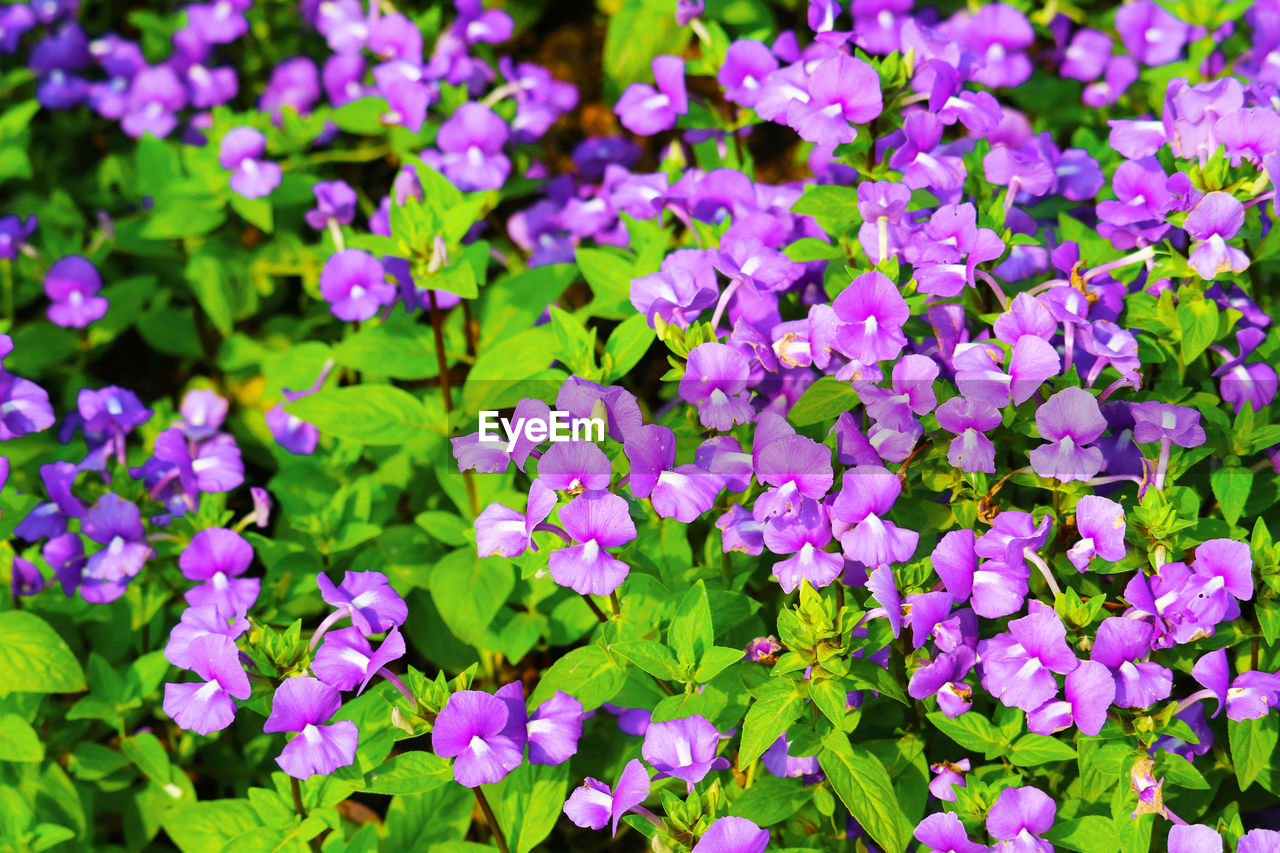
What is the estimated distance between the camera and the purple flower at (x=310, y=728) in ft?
6.66

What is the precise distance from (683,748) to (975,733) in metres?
0.60

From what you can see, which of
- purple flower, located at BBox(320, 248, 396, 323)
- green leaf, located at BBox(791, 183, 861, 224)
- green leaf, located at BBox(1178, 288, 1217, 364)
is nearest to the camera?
green leaf, located at BBox(1178, 288, 1217, 364)

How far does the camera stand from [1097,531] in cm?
207

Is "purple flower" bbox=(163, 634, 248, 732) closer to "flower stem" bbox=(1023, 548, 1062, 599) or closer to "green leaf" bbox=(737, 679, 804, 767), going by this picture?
"green leaf" bbox=(737, 679, 804, 767)

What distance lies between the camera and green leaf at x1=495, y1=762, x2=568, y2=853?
234 cm

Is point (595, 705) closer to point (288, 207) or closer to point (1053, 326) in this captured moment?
point (1053, 326)

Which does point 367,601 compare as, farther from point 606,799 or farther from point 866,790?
point 866,790

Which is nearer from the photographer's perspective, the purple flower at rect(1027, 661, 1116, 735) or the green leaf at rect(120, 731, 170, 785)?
the purple flower at rect(1027, 661, 1116, 735)

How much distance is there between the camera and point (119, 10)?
16.2 feet

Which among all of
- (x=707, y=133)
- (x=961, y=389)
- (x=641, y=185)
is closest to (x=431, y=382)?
(x=641, y=185)

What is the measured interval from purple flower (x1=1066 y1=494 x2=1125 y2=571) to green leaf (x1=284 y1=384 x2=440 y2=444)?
157 cm

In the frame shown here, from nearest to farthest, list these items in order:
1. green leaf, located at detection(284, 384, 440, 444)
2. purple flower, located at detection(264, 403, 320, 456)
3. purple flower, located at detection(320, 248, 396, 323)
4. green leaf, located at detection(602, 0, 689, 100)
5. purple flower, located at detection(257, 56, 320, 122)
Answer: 1. green leaf, located at detection(284, 384, 440, 444)
2. purple flower, located at detection(320, 248, 396, 323)
3. purple flower, located at detection(264, 403, 320, 456)
4. green leaf, located at detection(602, 0, 689, 100)
5. purple flower, located at detection(257, 56, 320, 122)

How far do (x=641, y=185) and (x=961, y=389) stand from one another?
1.29 metres

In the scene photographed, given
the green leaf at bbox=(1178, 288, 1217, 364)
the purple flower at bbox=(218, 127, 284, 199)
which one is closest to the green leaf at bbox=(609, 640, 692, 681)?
the green leaf at bbox=(1178, 288, 1217, 364)
